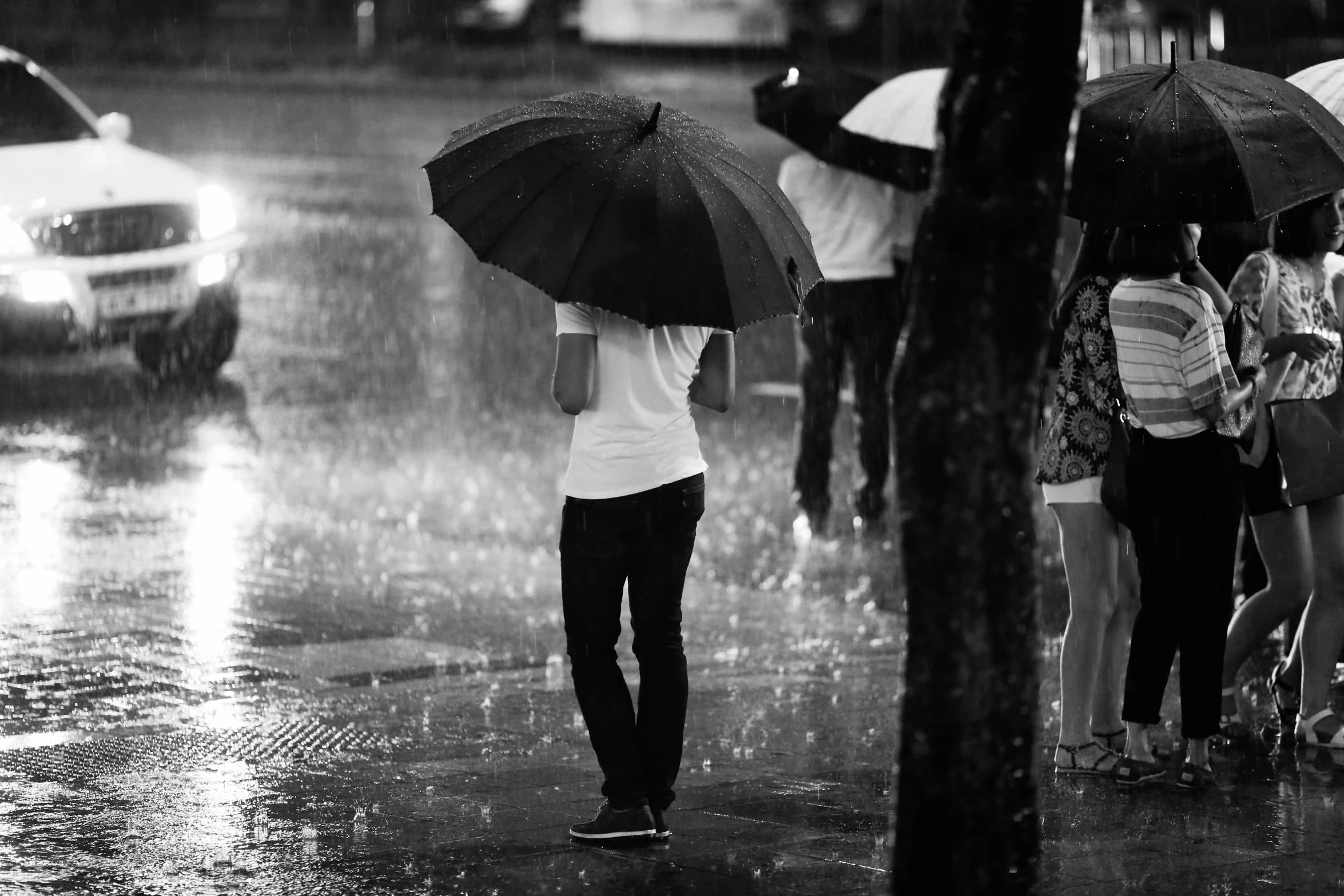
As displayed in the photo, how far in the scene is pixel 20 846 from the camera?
18.7ft

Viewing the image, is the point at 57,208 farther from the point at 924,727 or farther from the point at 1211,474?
the point at 924,727

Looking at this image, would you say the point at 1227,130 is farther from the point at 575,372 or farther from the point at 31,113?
the point at 31,113

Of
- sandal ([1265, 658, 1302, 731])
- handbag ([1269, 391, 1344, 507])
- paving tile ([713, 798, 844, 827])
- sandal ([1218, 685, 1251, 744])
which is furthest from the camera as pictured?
sandal ([1265, 658, 1302, 731])

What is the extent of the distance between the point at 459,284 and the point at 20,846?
13.3m

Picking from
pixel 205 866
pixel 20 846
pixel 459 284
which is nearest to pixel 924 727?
pixel 205 866

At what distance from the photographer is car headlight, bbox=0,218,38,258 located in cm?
1358

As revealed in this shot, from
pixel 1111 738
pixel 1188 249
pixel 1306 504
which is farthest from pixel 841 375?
pixel 1188 249

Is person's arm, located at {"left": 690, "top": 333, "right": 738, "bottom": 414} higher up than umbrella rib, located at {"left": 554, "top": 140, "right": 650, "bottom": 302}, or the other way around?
umbrella rib, located at {"left": 554, "top": 140, "right": 650, "bottom": 302}

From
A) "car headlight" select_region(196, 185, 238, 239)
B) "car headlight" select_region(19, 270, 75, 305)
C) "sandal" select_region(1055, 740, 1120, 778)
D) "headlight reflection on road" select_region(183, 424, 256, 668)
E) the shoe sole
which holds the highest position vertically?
"car headlight" select_region(196, 185, 238, 239)

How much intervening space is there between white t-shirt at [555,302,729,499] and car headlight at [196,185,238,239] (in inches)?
362

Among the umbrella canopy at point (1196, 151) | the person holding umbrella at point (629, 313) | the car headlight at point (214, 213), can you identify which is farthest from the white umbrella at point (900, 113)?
the car headlight at point (214, 213)

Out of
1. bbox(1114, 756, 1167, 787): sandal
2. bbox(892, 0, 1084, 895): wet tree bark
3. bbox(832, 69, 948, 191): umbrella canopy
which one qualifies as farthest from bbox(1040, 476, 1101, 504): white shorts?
bbox(832, 69, 948, 191): umbrella canopy

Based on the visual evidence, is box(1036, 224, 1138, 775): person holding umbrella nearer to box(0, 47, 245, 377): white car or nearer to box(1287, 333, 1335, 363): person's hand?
box(1287, 333, 1335, 363): person's hand

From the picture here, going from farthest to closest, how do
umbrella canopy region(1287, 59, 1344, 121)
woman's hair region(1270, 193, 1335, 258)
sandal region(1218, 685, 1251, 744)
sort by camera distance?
1. umbrella canopy region(1287, 59, 1344, 121)
2. sandal region(1218, 685, 1251, 744)
3. woman's hair region(1270, 193, 1335, 258)
